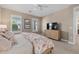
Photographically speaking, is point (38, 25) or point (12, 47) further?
point (38, 25)

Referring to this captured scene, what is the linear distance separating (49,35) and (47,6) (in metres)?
0.53

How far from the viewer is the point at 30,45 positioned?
1.98 m

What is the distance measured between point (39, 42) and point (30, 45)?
17cm

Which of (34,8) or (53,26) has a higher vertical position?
(34,8)

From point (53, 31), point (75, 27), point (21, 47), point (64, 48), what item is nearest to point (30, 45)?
point (21, 47)

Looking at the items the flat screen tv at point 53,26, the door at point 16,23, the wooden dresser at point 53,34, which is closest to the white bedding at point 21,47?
the door at point 16,23

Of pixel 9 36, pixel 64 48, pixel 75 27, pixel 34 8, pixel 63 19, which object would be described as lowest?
pixel 64 48

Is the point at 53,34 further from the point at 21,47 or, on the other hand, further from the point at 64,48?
the point at 21,47

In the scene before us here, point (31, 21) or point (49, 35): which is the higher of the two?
point (31, 21)

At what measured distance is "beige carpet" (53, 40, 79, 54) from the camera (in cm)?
193

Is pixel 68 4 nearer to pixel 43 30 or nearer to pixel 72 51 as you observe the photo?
pixel 43 30

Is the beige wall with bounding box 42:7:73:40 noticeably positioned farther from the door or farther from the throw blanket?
the door

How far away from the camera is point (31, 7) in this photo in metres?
1.98
